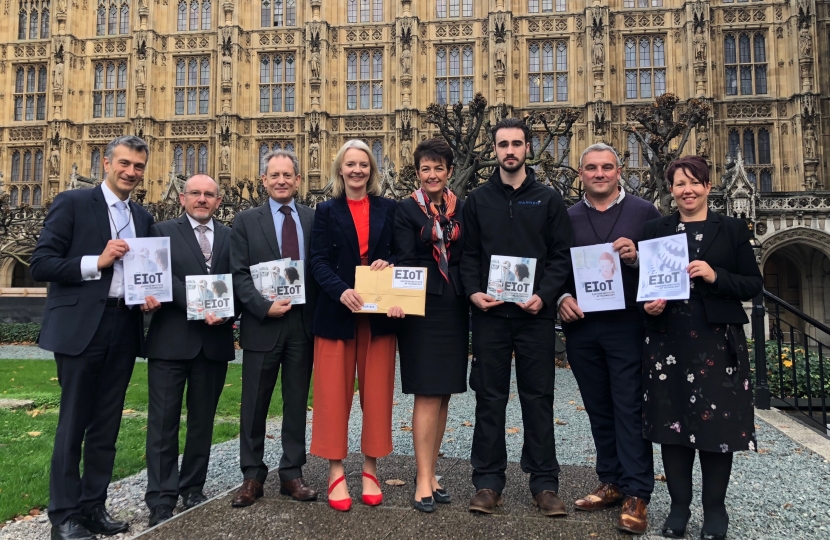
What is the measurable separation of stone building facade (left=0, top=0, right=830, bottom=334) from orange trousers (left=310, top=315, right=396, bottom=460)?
2441 centimetres

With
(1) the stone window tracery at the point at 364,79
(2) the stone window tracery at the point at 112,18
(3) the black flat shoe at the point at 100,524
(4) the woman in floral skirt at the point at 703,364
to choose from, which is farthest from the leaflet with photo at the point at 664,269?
(2) the stone window tracery at the point at 112,18

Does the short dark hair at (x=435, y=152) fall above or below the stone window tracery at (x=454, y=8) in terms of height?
below

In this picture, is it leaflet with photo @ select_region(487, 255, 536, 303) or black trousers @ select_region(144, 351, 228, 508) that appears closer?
leaflet with photo @ select_region(487, 255, 536, 303)

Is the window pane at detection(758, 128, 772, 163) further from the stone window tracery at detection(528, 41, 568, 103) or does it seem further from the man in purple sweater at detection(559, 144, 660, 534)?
the man in purple sweater at detection(559, 144, 660, 534)

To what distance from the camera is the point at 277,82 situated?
29.7 meters

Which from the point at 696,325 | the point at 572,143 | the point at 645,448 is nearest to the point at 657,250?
the point at 696,325

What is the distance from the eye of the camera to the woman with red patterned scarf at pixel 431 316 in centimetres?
374

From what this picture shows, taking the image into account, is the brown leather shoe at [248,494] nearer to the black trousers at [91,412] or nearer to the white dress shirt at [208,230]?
the black trousers at [91,412]

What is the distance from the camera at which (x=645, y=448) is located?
3615 millimetres

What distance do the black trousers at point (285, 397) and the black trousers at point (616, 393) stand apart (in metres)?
1.78

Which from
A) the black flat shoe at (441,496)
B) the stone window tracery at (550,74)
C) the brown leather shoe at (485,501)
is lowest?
the black flat shoe at (441,496)

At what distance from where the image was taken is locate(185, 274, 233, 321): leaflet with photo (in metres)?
3.80

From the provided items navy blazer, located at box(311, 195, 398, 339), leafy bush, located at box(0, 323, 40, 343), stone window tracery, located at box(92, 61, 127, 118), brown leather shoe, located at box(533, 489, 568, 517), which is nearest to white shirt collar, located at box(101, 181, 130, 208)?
navy blazer, located at box(311, 195, 398, 339)

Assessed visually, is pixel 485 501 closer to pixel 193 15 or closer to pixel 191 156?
pixel 191 156
